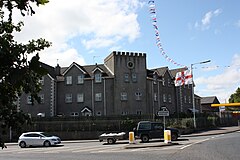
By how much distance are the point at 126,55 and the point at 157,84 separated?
7876mm

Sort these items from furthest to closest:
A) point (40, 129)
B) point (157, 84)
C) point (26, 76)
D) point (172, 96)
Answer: point (172, 96) < point (157, 84) < point (40, 129) < point (26, 76)

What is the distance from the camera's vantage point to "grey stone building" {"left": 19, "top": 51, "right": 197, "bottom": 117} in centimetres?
4697

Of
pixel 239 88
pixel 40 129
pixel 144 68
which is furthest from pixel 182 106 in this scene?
pixel 239 88

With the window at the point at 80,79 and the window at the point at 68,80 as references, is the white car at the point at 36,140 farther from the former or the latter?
the window at the point at 68,80

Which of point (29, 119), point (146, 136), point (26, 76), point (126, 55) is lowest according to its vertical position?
point (146, 136)

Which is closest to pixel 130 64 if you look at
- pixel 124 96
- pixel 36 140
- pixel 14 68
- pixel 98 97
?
pixel 124 96

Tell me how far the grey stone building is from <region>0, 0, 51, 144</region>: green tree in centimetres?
4362

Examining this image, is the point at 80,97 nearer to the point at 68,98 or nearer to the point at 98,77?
the point at 68,98

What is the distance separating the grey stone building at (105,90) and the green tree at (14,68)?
43.6 meters

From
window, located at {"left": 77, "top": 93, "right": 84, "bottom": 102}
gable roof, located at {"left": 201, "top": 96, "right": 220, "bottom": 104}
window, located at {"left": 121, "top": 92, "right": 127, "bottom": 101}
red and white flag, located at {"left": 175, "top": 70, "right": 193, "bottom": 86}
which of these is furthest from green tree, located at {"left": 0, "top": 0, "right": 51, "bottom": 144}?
gable roof, located at {"left": 201, "top": 96, "right": 220, "bottom": 104}

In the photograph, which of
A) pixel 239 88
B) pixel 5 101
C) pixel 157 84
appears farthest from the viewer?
pixel 239 88

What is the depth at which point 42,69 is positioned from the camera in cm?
240

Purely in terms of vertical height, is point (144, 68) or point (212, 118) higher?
point (144, 68)

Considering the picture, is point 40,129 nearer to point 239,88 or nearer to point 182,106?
point 182,106
